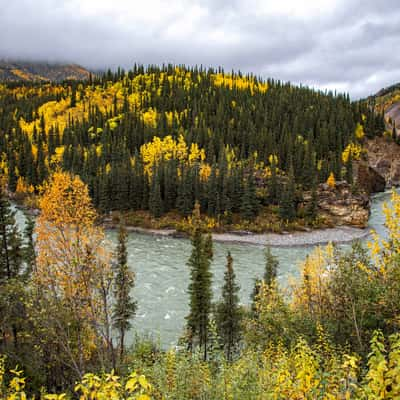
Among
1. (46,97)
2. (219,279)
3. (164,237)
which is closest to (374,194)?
(164,237)

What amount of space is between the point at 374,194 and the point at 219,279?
8914 centimetres

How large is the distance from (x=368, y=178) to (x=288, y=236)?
2266 inches

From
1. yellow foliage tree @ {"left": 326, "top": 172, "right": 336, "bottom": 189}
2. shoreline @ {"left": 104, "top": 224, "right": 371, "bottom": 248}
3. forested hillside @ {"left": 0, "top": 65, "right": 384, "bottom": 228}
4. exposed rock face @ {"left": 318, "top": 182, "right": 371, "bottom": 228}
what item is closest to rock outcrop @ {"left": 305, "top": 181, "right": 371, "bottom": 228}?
exposed rock face @ {"left": 318, "top": 182, "right": 371, "bottom": 228}

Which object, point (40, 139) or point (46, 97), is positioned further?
point (46, 97)

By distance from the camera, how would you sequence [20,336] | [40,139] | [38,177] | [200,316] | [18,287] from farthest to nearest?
[40,139] < [38,177] < [200,316] < [20,336] < [18,287]

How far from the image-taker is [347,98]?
161250 millimetres

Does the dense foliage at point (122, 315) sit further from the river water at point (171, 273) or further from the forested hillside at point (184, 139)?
the forested hillside at point (184, 139)

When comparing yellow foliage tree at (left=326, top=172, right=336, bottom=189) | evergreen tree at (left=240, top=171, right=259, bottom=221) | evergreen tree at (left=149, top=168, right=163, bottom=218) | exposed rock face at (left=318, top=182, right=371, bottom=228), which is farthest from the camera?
yellow foliage tree at (left=326, top=172, right=336, bottom=189)

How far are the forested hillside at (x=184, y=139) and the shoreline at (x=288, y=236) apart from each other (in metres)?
6.72

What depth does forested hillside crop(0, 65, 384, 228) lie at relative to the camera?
82.6 meters

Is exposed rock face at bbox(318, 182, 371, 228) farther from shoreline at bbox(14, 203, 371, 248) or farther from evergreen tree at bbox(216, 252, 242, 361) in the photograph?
evergreen tree at bbox(216, 252, 242, 361)

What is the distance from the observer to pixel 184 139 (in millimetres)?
115375

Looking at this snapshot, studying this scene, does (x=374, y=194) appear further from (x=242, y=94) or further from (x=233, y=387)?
(x=233, y=387)

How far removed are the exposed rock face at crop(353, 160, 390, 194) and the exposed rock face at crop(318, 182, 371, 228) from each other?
838 inches
